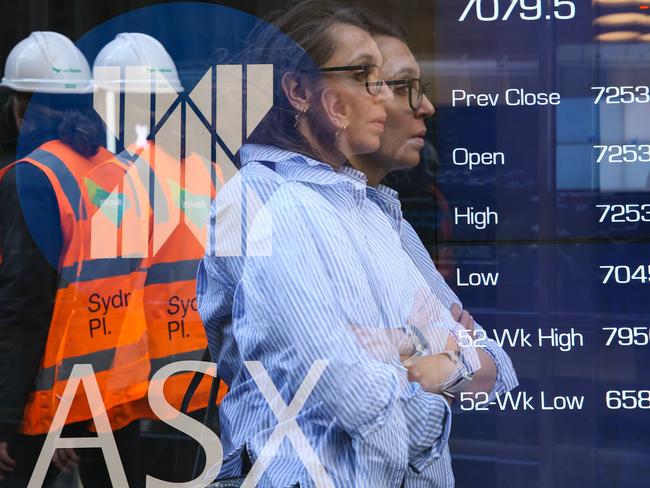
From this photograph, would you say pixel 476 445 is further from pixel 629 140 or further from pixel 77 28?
→ pixel 77 28

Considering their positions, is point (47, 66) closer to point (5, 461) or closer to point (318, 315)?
point (5, 461)

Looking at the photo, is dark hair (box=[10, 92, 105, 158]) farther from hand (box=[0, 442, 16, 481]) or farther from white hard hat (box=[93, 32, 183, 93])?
hand (box=[0, 442, 16, 481])

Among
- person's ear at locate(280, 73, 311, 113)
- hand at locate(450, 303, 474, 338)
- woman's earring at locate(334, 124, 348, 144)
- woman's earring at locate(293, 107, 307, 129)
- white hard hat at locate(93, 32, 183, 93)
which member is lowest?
hand at locate(450, 303, 474, 338)

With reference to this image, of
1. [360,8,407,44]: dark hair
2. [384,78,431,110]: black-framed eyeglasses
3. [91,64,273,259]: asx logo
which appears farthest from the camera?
[91,64,273,259]: asx logo

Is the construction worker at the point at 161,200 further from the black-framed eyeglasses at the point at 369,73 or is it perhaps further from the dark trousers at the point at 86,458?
the black-framed eyeglasses at the point at 369,73

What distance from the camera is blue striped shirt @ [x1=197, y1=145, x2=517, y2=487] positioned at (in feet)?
6.00

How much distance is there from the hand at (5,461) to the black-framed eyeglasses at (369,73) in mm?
1815

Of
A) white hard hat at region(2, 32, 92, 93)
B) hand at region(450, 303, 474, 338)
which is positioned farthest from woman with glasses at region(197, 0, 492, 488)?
white hard hat at region(2, 32, 92, 93)


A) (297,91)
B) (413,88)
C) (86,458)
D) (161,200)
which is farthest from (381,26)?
(86,458)

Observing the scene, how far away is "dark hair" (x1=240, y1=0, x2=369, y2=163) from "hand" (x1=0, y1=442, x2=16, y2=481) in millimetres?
1550

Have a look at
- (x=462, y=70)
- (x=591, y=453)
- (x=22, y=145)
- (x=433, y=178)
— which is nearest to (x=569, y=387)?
(x=591, y=453)

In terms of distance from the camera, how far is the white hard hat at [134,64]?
2.99 meters

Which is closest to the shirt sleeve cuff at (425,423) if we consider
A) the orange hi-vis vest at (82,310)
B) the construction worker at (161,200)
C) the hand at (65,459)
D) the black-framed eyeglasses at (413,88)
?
the black-framed eyeglasses at (413,88)

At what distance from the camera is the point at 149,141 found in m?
3.06
